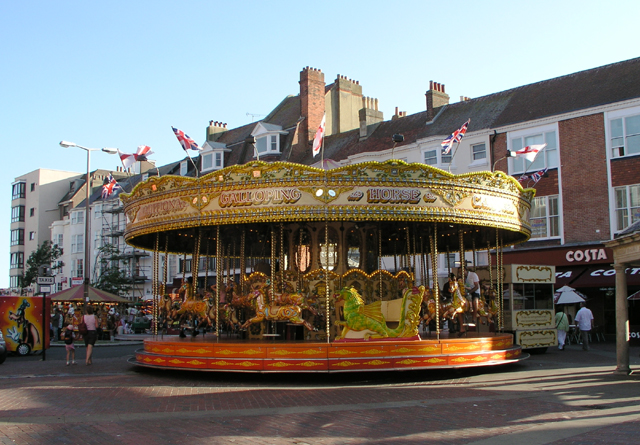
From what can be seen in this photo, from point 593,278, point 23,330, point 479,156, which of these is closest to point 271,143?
point 479,156

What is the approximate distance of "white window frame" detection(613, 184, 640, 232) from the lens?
99.8ft

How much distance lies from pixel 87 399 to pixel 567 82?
30.9m

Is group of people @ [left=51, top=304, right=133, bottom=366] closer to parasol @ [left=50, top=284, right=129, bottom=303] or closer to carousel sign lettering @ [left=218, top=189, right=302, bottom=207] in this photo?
parasol @ [left=50, top=284, right=129, bottom=303]

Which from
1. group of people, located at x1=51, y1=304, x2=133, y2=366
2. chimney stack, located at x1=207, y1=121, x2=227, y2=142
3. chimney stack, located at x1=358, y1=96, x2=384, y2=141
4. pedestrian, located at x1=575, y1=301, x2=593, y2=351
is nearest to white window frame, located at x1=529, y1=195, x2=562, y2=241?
pedestrian, located at x1=575, y1=301, x2=593, y2=351

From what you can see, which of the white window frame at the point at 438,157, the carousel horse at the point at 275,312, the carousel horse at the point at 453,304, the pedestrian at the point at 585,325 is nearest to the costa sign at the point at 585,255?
the pedestrian at the point at 585,325

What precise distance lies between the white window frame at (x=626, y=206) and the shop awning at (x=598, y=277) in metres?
2.04

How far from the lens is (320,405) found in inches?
462

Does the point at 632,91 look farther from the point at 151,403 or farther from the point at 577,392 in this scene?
the point at 151,403

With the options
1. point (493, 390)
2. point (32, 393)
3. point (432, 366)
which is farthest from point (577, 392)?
point (32, 393)

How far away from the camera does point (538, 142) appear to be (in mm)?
33969

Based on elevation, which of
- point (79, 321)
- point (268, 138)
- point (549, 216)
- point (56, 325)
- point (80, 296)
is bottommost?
point (56, 325)

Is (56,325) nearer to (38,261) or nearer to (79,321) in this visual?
(79,321)

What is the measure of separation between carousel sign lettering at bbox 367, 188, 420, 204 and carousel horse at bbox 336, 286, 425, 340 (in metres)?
2.17

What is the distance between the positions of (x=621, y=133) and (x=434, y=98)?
12.8 metres
